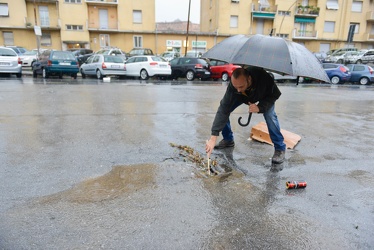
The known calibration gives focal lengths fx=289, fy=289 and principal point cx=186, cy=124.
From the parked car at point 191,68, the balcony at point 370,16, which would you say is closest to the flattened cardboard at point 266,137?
the parked car at point 191,68

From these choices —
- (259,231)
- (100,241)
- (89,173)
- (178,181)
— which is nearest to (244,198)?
(259,231)

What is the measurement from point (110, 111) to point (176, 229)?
5.45 metres

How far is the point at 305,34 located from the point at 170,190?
1790 inches

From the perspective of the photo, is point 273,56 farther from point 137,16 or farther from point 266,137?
point 137,16

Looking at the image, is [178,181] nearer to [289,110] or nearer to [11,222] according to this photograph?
[11,222]

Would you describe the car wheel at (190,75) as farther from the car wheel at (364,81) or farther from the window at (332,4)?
the window at (332,4)

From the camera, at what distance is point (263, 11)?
40344 millimetres

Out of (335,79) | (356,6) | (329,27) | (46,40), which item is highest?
(356,6)

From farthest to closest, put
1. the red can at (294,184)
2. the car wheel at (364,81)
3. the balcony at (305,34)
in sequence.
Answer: the balcony at (305,34)
the car wheel at (364,81)
the red can at (294,184)

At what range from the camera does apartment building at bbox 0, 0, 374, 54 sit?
1388 inches

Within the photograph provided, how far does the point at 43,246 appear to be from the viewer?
227 centimetres

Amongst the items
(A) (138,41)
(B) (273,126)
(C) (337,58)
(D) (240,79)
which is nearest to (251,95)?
(D) (240,79)

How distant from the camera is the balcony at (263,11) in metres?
40.2

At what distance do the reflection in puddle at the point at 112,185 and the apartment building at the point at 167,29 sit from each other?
1138 inches
